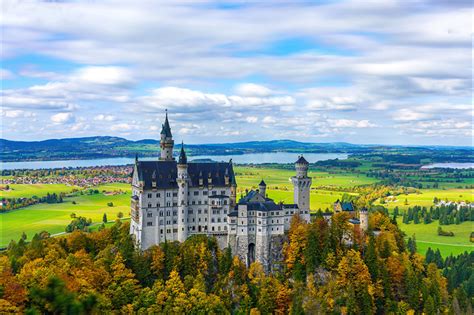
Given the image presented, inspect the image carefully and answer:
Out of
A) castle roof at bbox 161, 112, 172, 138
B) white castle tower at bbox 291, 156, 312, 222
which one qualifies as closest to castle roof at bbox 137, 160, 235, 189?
castle roof at bbox 161, 112, 172, 138

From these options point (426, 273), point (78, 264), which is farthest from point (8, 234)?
point (426, 273)

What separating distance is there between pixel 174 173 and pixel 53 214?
8970 cm

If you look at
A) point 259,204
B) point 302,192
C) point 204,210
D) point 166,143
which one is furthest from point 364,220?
point 166,143

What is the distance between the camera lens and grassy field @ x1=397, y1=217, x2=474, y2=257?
131 meters

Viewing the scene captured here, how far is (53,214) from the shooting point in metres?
162

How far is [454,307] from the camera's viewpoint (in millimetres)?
83375

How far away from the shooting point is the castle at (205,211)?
85.3m

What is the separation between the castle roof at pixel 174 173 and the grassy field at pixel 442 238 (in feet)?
209

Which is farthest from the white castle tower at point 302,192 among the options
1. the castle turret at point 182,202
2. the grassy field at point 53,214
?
the grassy field at point 53,214

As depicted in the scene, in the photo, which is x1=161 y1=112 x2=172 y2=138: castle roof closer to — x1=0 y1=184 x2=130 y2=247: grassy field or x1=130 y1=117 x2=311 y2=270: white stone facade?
x1=130 y1=117 x2=311 y2=270: white stone facade

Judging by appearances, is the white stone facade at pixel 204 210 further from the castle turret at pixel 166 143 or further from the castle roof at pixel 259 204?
the castle turret at pixel 166 143

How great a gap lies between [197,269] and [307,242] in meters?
18.3

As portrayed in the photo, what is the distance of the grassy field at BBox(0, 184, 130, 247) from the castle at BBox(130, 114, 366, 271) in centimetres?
5897

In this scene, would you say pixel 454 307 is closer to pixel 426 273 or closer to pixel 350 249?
pixel 426 273
